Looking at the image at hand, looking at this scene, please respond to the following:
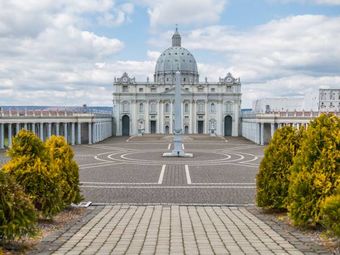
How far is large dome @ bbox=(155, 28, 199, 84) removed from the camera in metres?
136

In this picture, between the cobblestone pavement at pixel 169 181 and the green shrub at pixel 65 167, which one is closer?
the green shrub at pixel 65 167

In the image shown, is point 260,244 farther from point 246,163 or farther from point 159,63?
point 159,63

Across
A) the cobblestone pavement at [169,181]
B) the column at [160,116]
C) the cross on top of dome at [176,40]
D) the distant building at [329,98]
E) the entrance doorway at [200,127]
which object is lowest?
the cobblestone pavement at [169,181]

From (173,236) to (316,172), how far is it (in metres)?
4.81

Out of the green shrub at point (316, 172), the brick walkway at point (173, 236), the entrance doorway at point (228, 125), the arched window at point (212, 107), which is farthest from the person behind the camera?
the entrance doorway at point (228, 125)

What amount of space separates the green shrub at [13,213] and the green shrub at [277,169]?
9070mm

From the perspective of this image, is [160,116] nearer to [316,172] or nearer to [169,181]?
[169,181]

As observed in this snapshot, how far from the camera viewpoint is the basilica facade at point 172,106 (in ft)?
395

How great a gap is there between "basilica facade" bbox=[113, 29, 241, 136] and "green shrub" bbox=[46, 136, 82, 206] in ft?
333

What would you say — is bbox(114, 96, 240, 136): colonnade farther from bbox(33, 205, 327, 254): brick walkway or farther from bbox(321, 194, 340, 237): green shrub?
bbox(321, 194, 340, 237): green shrub

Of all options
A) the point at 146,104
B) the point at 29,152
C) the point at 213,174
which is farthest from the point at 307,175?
the point at 146,104

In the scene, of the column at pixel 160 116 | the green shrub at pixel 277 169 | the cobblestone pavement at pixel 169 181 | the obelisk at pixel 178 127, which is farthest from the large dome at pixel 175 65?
the green shrub at pixel 277 169

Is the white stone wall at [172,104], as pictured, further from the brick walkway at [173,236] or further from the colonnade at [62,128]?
the brick walkway at [173,236]

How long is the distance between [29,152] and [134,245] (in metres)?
5.59
